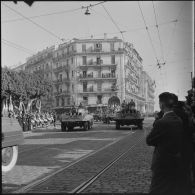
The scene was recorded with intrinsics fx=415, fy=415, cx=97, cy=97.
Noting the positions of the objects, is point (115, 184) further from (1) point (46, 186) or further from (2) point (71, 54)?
(2) point (71, 54)

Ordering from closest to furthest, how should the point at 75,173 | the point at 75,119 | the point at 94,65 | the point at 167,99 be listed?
the point at 167,99 < the point at 75,173 < the point at 75,119 < the point at 94,65

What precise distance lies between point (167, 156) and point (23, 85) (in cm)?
4275

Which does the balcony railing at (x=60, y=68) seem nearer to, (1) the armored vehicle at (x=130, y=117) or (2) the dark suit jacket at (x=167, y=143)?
(1) the armored vehicle at (x=130, y=117)

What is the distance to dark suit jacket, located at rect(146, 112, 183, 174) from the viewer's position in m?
4.59

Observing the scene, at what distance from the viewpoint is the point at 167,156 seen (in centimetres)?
461

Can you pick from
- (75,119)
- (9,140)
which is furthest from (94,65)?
(9,140)

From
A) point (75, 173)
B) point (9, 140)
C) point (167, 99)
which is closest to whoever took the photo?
point (167, 99)

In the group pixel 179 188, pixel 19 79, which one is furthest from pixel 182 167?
pixel 19 79

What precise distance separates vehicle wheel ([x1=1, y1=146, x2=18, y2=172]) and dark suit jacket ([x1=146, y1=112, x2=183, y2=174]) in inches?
203

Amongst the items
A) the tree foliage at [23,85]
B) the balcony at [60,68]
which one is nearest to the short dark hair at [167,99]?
the tree foliage at [23,85]

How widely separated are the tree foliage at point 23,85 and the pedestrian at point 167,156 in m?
37.2

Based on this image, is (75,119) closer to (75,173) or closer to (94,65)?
(75,173)

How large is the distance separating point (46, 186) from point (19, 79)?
3925 centimetres

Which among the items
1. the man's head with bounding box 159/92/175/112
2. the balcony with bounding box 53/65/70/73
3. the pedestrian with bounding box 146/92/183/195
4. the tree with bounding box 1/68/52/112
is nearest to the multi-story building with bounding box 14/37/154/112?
the balcony with bounding box 53/65/70/73
